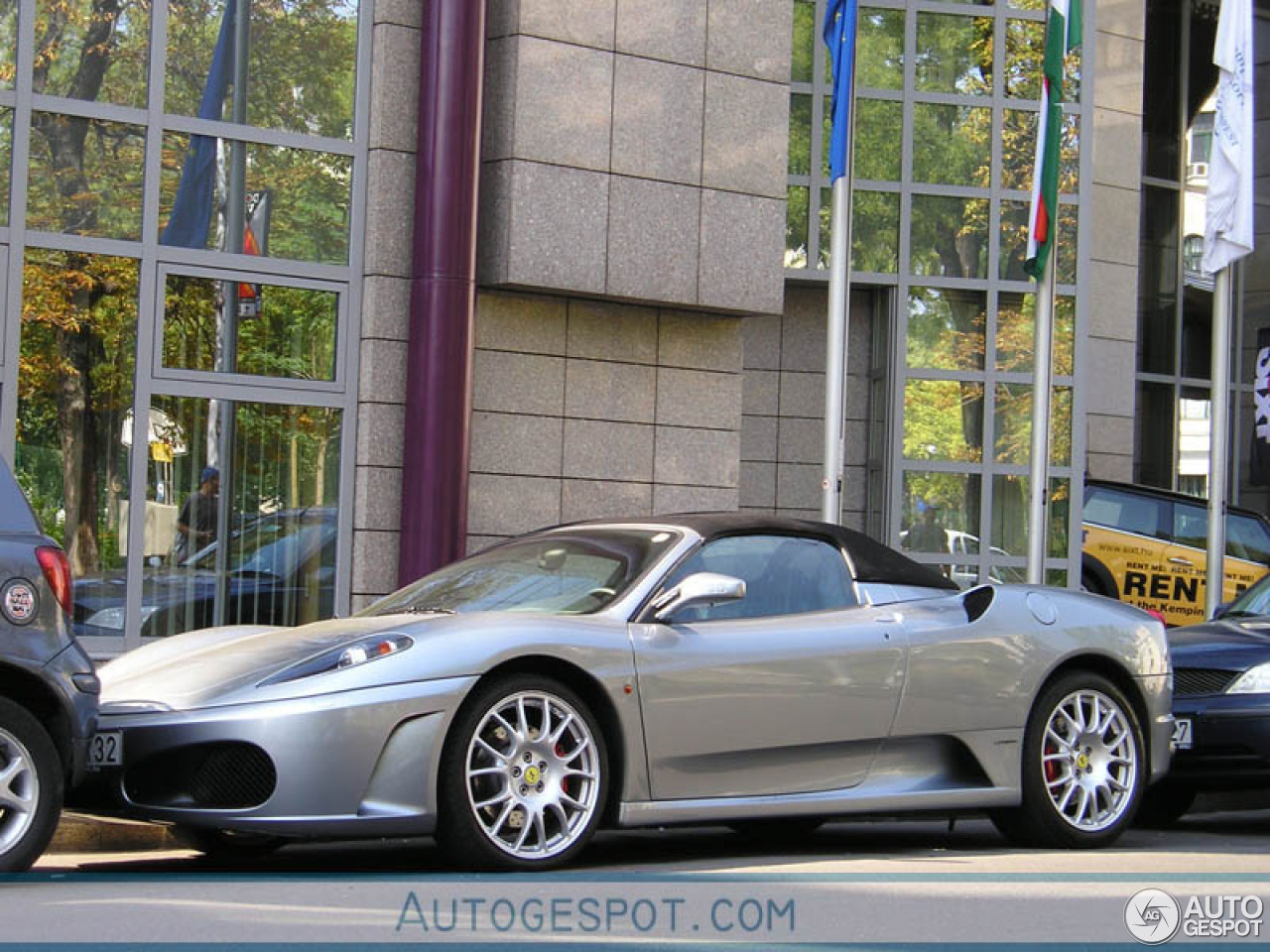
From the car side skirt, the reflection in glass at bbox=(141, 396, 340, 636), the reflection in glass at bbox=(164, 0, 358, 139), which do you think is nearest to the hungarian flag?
the reflection in glass at bbox=(164, 0, 358, 139)

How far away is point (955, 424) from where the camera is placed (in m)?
18.8

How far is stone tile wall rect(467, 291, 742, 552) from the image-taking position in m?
13.8

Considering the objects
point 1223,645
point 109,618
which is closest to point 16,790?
point 1223,645

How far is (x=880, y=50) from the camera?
755 inches

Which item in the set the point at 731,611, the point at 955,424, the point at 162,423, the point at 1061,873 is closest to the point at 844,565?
the point at 731,611

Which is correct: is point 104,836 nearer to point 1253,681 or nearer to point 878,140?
point 1253,681

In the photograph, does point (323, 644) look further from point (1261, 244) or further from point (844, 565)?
point (1261, 244)

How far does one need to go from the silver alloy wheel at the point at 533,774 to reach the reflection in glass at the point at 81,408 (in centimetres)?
623

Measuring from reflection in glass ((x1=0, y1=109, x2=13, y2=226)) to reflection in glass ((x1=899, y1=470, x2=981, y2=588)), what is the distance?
9.29 meters

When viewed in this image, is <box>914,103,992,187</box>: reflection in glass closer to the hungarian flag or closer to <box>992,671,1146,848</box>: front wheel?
the hungarian flag

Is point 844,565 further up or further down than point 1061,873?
further up

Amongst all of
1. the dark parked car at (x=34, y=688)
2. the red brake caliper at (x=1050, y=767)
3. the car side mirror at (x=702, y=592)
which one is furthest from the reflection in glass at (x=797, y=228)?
the dark parked car at (x=34, y=688)

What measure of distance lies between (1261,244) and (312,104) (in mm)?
21422

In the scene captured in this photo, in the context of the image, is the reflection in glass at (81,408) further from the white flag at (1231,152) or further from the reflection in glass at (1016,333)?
the reflection in glass at (1016,333)
